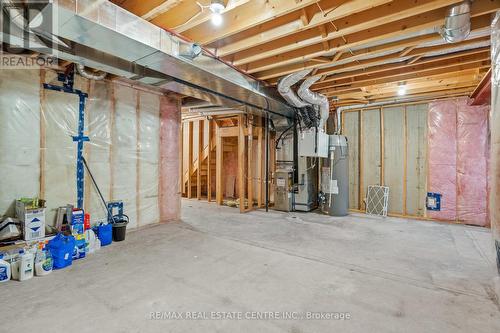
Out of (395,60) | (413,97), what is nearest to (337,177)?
(413,97)

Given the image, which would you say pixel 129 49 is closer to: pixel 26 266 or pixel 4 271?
pixel 26 266

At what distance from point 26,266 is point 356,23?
383 cm

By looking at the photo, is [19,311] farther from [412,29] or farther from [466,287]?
[412,29]

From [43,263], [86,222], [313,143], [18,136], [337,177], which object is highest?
[313,143]

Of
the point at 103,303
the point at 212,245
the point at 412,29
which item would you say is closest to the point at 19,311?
the point at 103,303

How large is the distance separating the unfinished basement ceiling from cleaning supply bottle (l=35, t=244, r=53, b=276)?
8.03 feet

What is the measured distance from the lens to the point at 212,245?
330cm

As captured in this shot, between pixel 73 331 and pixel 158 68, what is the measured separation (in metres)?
2.41

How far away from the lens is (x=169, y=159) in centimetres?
462

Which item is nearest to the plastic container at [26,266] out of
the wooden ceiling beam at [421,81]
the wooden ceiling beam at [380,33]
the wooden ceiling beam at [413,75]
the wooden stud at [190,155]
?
the wooden ceiling beam at [380,33]

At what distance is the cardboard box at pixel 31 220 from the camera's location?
2.64 metres

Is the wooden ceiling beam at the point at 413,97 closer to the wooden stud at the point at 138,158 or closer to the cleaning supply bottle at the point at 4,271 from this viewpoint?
the wooden stud at the point at 138,158

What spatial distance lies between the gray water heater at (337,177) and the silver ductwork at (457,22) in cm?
→ 302

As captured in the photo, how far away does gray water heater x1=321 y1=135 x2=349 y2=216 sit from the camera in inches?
205
